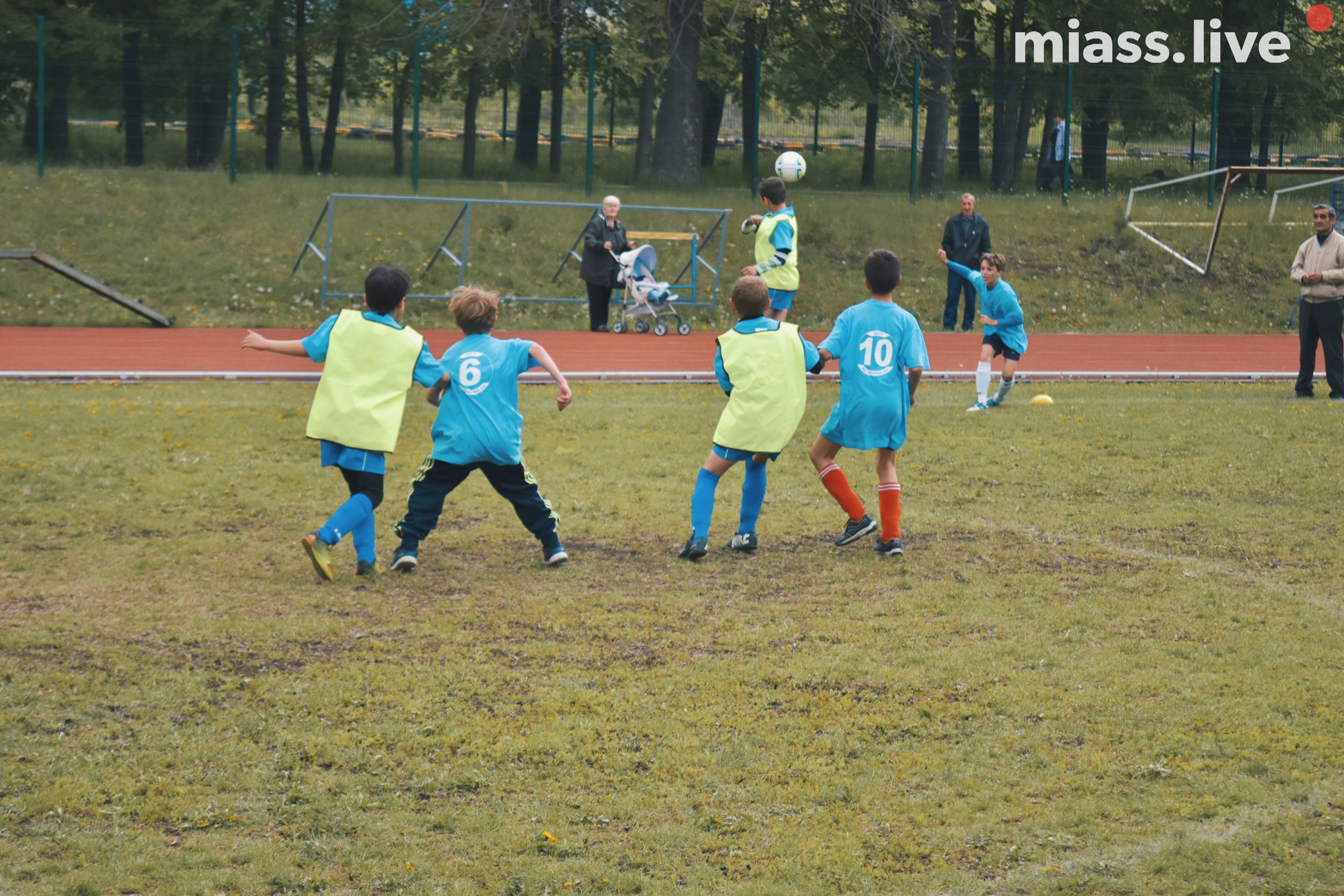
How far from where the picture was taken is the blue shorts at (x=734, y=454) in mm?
7516

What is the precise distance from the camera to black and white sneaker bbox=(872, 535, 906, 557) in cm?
764

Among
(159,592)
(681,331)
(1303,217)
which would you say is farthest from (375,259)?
(1303,217)

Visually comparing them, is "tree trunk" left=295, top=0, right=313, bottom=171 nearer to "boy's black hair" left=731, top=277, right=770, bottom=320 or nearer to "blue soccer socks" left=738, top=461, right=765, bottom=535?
"boy's black hair" left=731, top=277, right=770, bottom=320

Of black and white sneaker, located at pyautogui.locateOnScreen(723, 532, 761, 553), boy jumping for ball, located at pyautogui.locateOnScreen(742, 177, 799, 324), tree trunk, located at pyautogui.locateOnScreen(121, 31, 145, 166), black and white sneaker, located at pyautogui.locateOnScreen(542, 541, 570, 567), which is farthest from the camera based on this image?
tree trunk, located at pyautogui.locateOnScreen(121, 31, 145, 166)

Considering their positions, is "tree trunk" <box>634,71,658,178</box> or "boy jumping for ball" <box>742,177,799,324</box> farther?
"tree trunk" <box>634,71,658,178</box>

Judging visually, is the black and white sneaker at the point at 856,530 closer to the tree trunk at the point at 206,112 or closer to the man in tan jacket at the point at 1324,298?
the man in tan jacket at the point at 1324,298

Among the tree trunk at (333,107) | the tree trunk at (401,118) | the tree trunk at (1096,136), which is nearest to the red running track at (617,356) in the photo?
the tree trunk at (1096,136)

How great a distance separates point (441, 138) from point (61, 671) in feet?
71.2

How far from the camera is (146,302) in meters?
19.1

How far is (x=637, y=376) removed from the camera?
1415 centimetres

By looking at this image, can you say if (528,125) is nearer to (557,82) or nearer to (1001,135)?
(557,82)

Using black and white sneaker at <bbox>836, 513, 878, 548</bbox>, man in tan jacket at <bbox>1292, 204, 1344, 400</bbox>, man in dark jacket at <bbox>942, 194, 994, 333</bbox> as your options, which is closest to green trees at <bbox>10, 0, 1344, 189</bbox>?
man in dark jacket at <bbox>942, 194, 994, 333</bbox>

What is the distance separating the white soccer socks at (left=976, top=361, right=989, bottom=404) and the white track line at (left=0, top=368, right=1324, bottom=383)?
5.05ft

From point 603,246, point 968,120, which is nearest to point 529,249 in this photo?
point 603,246
